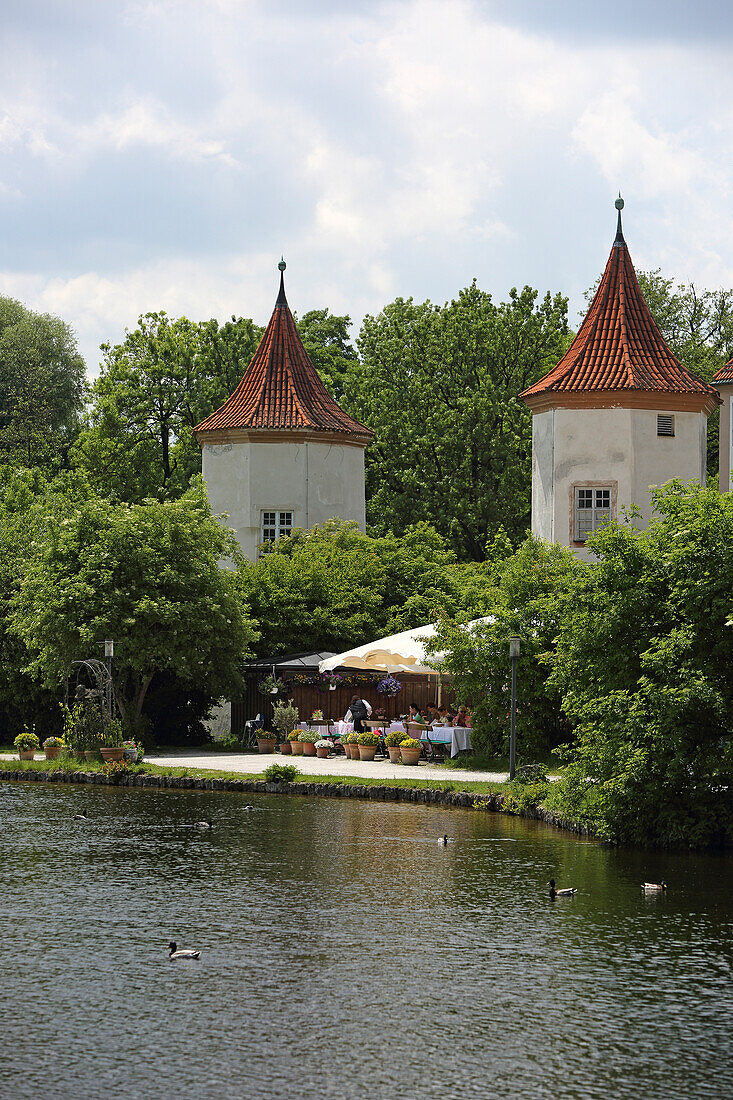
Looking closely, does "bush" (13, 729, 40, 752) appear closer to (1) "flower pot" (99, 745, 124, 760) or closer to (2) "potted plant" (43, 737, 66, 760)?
(2) "potted plant" (43, 737, 66, 760)

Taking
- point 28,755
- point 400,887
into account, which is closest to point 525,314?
point 28,755

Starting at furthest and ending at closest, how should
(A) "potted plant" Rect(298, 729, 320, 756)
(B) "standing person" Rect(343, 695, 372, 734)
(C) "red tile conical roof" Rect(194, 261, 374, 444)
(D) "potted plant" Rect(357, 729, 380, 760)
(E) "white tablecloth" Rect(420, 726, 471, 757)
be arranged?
(C) "red tile conical roof" Rect(194, 261, 374, 444) < (B) "standing person" Rect(343, 695, 372, 734) < (A) "potted plant" Rect(298, 729, 320, 756) < (D) "potted plant" Rect(357, 729, 380, 760) < (E) "white tablecloth" Rect(420, 726, 471, 757)

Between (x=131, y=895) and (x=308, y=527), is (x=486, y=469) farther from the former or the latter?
(x=131, y=895)

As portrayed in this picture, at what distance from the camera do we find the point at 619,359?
43.1 meters

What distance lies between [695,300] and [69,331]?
29.3 metres

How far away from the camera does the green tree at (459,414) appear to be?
5772 centimetres

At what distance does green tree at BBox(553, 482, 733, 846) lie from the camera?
21297mm

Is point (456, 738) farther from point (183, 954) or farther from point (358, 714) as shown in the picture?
point (183, 954)

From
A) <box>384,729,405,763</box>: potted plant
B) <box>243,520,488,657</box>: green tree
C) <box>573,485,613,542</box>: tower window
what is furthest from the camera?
<box>573,485,613,542</box>: tower window

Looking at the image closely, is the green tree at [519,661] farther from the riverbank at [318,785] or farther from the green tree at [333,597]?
the green tree at [333,597]

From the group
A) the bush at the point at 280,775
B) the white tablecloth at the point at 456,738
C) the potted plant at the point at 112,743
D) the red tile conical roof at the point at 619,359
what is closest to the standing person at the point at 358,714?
the white tablecloth at the point at 456,738

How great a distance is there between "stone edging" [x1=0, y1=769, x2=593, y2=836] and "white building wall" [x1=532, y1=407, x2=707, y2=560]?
612 inches

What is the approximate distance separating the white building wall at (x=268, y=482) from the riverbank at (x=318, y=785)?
17.1m

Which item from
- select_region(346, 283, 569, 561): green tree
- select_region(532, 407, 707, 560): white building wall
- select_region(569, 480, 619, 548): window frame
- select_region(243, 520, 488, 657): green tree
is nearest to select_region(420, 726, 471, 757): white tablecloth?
select_region(243, 520, 488, 657): green tree
